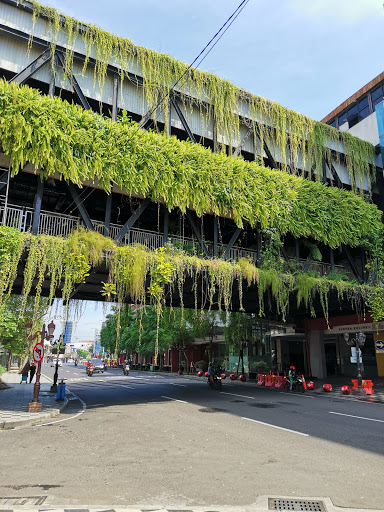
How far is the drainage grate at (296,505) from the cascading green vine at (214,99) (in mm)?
15807

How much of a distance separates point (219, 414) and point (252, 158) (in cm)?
1422

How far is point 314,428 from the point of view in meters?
10.5

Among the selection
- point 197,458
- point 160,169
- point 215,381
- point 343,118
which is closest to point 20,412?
point 197,458

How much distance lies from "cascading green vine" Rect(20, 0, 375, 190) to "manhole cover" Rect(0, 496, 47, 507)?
599 inches

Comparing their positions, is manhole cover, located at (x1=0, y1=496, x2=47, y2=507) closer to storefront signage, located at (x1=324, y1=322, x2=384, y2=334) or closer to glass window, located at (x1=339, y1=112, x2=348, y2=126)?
storefront signage, located at (x1=324, y1=322, x2=384, y2=334)

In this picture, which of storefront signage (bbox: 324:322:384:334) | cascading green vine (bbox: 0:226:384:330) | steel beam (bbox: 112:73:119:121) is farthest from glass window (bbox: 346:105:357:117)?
steel beam (bbox: 112:73:119:121)

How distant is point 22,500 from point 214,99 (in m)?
17.9

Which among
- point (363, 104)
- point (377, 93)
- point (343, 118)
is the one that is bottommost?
point (377, 93)

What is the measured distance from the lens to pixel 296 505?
4855 mm

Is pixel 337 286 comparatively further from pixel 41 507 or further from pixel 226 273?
pixel 41 507

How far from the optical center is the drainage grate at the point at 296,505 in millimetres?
4730

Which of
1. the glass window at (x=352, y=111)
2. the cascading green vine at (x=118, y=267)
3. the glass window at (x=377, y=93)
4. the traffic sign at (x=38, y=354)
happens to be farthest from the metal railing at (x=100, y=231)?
the glass window at (x=352, y=111)

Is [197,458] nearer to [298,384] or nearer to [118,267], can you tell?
[118,267]

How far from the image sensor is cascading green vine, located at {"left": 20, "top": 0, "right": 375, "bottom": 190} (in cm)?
1577
